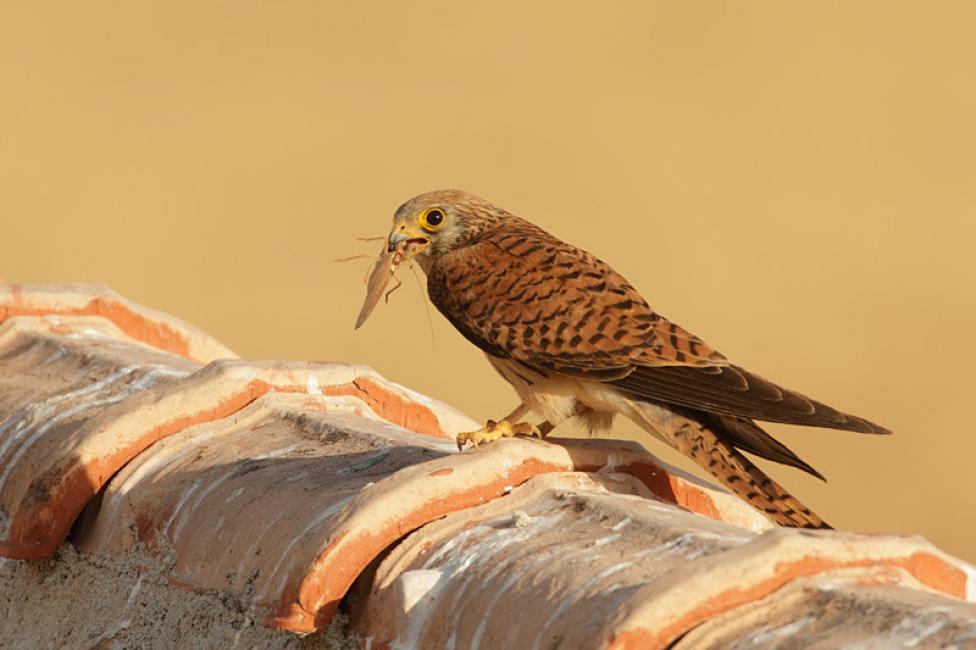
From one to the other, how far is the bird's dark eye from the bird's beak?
0.02m

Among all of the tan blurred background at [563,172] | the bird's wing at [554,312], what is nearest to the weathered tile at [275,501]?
the bird's wing at [554,312]

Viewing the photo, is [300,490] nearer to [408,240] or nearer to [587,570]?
[587,570]

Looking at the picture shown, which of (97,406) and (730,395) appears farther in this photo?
(730,395)

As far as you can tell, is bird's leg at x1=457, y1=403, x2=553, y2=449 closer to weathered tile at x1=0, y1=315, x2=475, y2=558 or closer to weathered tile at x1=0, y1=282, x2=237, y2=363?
weathered tile at x1=0, y1=315, x2=475, y2=558

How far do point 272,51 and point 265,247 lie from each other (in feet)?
→ 14.0

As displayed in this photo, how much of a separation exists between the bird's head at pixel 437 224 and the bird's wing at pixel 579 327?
16 cm

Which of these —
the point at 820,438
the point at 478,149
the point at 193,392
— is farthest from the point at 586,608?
the point at 478,149

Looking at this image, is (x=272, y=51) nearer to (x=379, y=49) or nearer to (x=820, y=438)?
(x=379, y=49)

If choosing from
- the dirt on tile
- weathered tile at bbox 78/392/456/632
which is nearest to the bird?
weathered tile at bbox 78/392/456/632

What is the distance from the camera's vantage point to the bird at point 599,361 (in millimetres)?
3662

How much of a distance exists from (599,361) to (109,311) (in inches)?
47.5

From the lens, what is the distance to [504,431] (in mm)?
3668

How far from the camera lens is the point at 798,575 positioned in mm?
2094

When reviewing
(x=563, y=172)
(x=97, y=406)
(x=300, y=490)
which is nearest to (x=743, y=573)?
(x=300, y=490)
